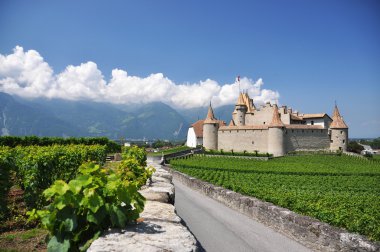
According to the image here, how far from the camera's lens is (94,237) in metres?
3.11

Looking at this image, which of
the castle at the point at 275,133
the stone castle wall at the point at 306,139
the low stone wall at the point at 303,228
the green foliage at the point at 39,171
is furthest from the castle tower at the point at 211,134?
the low stone wall at the point at 303,228

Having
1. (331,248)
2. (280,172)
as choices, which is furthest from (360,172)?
(331,248)

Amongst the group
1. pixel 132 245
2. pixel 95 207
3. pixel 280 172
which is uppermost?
pixel 95 207

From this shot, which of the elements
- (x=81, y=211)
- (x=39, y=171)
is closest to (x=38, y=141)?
(x=39, y=171)

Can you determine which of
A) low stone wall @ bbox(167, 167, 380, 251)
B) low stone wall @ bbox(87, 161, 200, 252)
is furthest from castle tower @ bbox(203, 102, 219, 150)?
low stone wall @ bbox(87, 161, 200, 252)

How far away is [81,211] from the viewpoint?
126 inches

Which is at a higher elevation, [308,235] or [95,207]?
[95,207]

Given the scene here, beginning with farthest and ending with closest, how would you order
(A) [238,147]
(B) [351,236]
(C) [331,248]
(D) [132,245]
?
1. (A) [238,147]
2. (C) [331,248]
3. (B) [351,236]
4. (D) [132,245]

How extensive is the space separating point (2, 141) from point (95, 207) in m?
39.4

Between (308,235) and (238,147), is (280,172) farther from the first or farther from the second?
(238,147)

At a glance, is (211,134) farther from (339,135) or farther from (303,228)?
(303,228)

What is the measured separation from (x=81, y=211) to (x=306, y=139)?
232 ft

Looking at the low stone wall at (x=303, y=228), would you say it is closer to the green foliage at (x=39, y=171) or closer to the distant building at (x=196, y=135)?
the green foliage at (x=39, y=171)

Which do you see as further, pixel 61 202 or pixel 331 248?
pixel 331 248
